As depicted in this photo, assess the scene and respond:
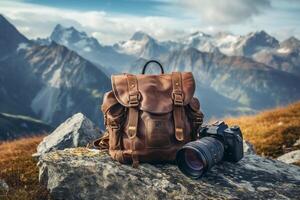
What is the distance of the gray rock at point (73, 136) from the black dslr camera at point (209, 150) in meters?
4.94

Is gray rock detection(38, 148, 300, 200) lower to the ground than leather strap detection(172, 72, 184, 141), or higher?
lower

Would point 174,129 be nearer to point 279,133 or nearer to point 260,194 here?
point 260,194

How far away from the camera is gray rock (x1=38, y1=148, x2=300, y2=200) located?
24.3 ft

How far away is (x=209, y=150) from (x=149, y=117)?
4.02 ft

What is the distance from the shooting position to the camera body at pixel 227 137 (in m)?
8.11

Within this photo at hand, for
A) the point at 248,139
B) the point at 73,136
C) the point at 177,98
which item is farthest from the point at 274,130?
the point at 177,98

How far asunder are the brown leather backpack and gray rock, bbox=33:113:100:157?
441 cm

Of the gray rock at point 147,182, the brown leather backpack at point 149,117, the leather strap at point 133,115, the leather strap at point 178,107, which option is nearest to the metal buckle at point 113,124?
the brown leather backpack at point 149,117

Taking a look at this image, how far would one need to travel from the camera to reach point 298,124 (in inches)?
680

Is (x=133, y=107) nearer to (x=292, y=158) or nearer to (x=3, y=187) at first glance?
(x=3, y=187)

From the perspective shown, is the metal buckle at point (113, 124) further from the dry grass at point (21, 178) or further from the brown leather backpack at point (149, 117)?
the dry grass at point (21, 178)

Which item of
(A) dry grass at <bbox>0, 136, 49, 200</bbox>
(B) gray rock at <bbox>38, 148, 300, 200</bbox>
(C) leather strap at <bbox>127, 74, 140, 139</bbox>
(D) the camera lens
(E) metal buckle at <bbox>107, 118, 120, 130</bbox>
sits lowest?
(A) dry grass at <bbox>0, 136, 49, 200</bbox>

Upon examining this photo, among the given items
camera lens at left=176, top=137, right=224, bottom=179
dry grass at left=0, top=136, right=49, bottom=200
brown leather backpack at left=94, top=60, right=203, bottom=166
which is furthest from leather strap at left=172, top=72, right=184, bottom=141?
dry grass at left=0, top=136, right=49, bottom=200

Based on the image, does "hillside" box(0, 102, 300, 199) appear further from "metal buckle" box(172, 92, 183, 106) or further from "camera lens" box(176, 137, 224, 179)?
"metal buckle" box(172, 92, 183, 106)
